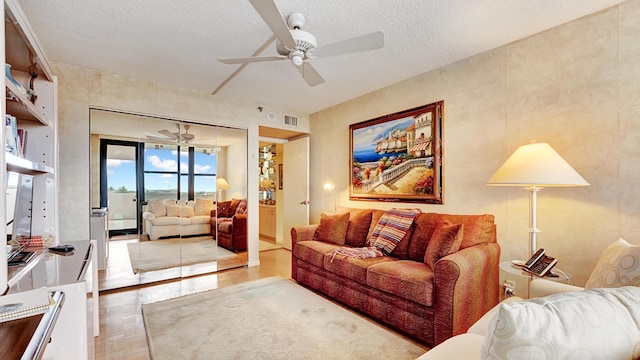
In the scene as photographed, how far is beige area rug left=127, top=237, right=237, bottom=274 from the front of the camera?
360cm

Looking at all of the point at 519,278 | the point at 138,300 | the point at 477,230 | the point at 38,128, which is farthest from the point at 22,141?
the point at 519,278

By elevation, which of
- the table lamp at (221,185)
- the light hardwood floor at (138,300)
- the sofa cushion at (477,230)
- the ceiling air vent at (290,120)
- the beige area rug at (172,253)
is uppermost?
the ceiling air vent at (290,120)

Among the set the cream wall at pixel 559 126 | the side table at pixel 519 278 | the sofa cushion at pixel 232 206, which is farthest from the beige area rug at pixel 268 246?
the side table at pixel 519 278

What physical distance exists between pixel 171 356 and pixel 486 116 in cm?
341

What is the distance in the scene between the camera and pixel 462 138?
3.00 m

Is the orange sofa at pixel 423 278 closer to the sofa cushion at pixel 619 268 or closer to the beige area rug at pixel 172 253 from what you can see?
the sofa cushion at pixel 619 268

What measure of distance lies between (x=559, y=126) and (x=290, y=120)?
3.66 m

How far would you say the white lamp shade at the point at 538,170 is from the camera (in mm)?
1924

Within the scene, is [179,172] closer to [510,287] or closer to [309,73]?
[309,73]

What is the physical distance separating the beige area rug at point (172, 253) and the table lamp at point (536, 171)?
12.1 ft

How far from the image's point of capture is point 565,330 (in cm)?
64

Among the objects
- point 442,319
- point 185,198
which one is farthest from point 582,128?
point 185,198

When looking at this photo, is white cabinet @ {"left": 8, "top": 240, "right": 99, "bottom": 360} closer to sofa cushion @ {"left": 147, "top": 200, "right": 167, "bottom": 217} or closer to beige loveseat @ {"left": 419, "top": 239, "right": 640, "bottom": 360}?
beige loveseat @ {"left": 419, "top": 239, "right": 640, "bottom": 360}

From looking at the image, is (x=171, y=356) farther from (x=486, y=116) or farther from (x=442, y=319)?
(x=486, y=116)
